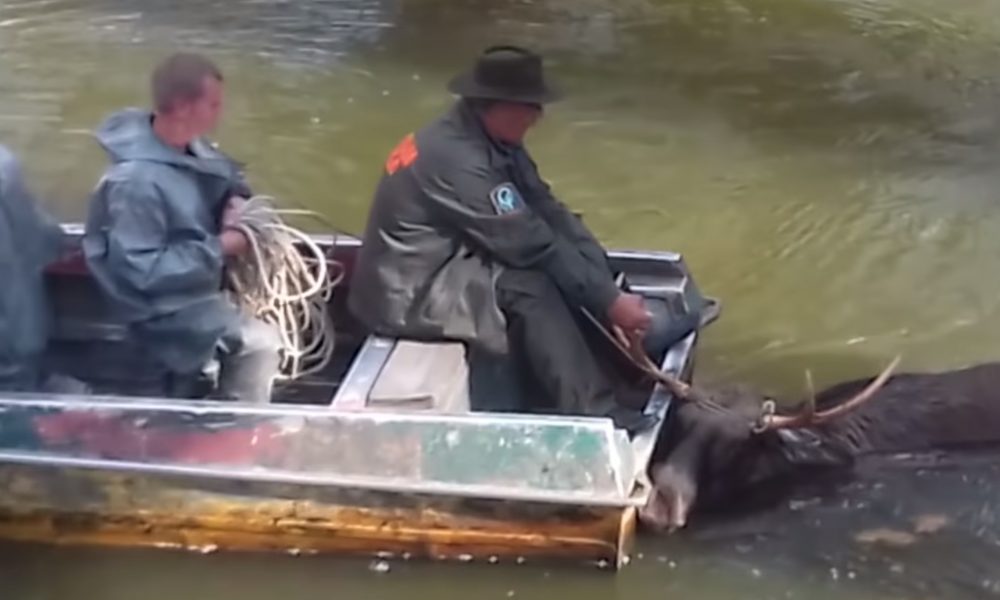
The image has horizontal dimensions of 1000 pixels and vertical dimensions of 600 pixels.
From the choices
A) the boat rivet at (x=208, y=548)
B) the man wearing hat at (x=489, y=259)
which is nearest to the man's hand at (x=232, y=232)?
the man wearing hat at (x=489, y=259)

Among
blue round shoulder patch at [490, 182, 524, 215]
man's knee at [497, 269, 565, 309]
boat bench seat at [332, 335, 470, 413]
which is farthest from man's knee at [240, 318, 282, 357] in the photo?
blue round shoulder patch at [490, 182, 524, 215]

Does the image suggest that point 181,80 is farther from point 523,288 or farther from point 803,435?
point 803,435

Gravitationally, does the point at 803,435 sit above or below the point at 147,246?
below

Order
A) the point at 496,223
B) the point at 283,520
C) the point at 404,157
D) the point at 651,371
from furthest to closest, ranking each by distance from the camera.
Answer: the point at 651,371, the point at 404,157, the point at 496,223, the point at 283,520

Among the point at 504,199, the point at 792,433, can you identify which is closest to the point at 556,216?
the point at 504,199

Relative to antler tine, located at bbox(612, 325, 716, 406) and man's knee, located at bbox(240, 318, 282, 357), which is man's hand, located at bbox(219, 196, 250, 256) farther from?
antler tine, located at bbox(612, 325, 716, 406)

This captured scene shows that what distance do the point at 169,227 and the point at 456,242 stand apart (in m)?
0.97

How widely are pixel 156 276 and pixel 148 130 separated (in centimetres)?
47

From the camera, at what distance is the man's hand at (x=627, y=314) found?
557 cm

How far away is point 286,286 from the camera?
227 inches

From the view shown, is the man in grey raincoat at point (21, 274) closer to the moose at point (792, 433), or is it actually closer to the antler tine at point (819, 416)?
the moose at point (792, 433)

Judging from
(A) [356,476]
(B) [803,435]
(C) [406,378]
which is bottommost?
(B) [803,435]

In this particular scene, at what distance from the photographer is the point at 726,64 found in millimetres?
11586

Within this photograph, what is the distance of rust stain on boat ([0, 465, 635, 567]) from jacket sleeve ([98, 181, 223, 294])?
2.13 feet
